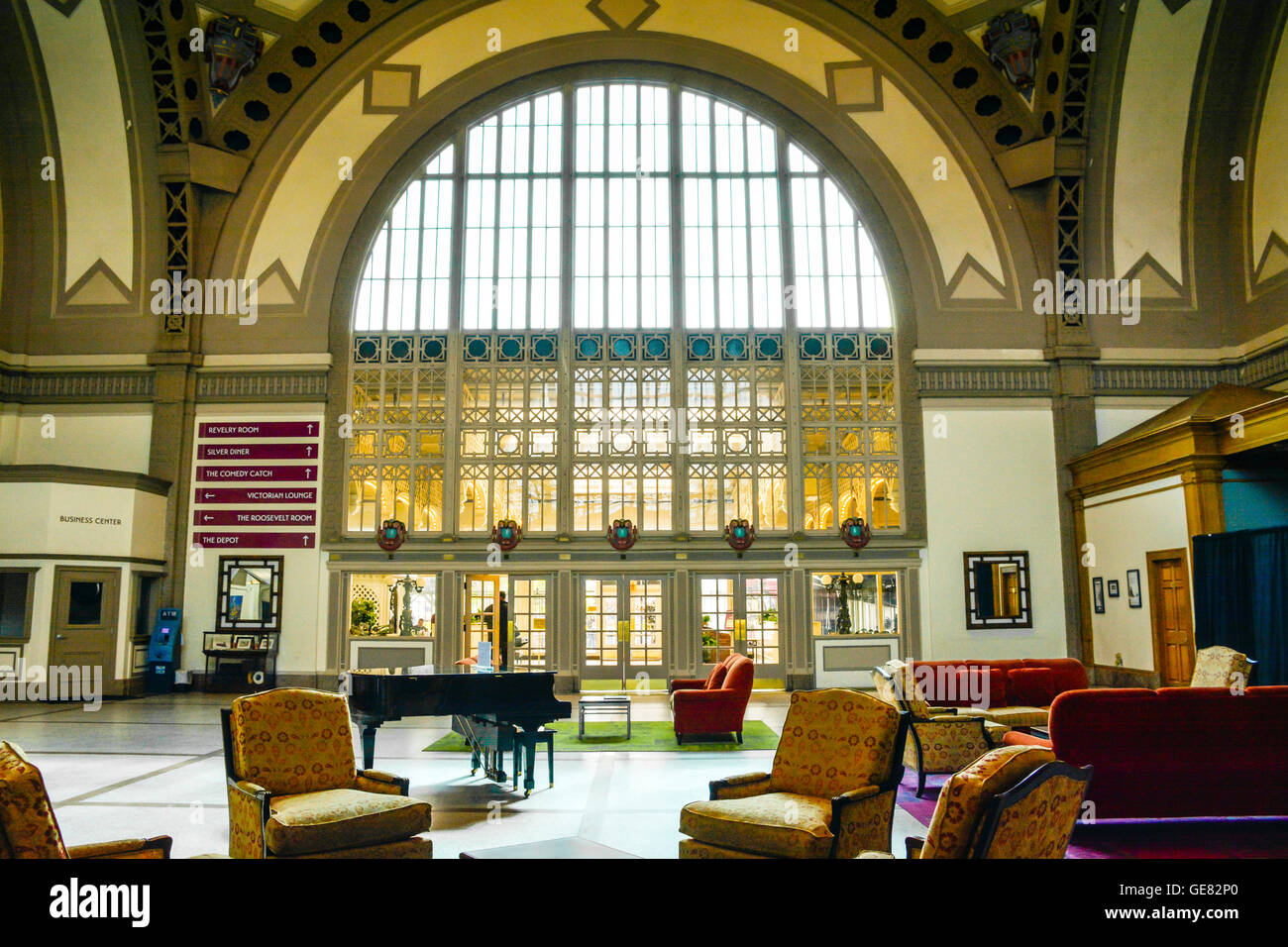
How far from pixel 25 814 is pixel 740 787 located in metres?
2.95

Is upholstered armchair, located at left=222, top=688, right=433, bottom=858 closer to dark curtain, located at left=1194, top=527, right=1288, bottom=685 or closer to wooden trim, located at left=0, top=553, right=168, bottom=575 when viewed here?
dark curtain, located at left=1194, top=527, right=1288, bottom=685

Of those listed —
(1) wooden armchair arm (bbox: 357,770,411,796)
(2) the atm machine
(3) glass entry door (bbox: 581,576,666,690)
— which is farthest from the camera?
(3) glass entry door (bbox: 581,576,666,690)

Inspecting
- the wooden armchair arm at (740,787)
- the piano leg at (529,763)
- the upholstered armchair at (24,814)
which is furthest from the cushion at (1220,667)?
the upholstered armchair at (24,814)

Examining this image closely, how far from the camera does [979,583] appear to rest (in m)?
14.3

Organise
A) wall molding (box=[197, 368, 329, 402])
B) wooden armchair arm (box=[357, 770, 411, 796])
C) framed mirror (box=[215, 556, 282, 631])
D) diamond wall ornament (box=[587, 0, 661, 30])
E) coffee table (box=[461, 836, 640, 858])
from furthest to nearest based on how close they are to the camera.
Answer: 1. diamond wall ornament (box=[587, 0, 661, 30])
2. wall molding (box=[197, 368, 329, 402])
3. framed mirror (box=[215, 556, 282, 631])
4. wooden armchair arm (box=[357, 770, 411, 796])
5. coffee table (box=[461, 836, 640, 858])

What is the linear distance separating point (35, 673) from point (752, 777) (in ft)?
39.6

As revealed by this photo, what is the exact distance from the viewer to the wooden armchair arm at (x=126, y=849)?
117 inches

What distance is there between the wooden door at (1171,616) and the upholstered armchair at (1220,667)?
359 cm

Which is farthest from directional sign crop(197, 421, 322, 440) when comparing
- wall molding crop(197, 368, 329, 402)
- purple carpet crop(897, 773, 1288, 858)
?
purple carpet crop(897, 773, 1288, 858)

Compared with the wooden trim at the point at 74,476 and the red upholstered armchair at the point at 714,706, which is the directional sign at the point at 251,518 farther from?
the red upholstered armchair at the point at 714,706

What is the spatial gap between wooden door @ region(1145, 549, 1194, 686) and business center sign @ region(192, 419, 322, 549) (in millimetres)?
12837

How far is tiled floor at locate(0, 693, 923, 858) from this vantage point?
17.7 feet
